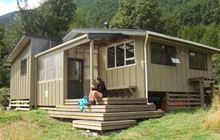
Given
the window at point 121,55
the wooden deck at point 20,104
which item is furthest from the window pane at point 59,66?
the wooden deck at point 20,104

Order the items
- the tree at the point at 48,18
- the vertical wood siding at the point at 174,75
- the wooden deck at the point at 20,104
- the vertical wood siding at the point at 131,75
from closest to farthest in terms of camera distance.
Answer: the vertical wood siding at the point at 131,75 → the vertical wood siding at the point at 174,75 → the wooden deck at the point at 20,104 → the tree at the point at 48,18

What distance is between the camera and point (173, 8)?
59.9m

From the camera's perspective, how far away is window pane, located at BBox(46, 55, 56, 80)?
18.3 meters

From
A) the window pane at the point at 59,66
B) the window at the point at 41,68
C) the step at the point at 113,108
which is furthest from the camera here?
the window at the point at 41,68

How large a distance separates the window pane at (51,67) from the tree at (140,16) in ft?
70.0

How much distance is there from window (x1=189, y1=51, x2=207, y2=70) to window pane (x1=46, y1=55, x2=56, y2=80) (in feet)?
23.1

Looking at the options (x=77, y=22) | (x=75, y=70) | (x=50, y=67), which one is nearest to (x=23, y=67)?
(x=50, y=67)

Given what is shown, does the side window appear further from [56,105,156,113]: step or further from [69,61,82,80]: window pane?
[69,61,82,80]: window pane

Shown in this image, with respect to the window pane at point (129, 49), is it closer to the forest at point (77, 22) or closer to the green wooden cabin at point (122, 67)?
the green wooden cabin at point (122, 67)

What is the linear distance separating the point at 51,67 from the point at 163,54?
19.8ft

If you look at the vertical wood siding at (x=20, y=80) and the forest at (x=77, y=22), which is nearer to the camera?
the vertical wood siding at (x=20, y=80)

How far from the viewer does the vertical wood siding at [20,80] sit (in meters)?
20.9

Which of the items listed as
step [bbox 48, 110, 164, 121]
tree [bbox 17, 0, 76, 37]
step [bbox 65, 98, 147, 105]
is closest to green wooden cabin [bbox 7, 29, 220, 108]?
step [bbox 65, 98, 147, 105]

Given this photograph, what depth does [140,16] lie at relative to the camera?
39188 millimetres
